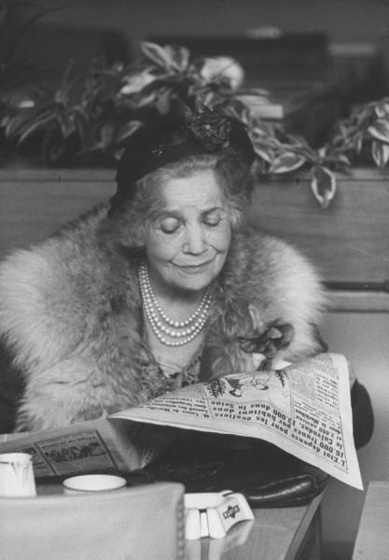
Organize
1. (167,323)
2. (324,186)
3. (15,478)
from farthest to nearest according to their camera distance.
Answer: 1. (324,186)
2. (167,323)
3. (15,478)

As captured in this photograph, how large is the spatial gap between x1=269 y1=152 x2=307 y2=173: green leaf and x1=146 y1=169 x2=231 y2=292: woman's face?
0.48 metres

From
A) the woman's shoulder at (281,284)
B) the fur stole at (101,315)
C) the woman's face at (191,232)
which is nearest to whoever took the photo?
the fur stole at (101,315)

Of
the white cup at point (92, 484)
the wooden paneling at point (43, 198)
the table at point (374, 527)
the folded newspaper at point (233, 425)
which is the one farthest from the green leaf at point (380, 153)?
the white cup at point (92, 484)

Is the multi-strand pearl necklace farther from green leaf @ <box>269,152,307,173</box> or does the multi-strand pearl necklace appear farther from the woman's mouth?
green leaf @ <box>269,152,307,173</box>

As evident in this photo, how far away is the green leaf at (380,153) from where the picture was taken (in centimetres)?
307

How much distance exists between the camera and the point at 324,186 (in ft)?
9.95

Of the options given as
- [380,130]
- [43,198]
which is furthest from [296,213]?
[43,198]

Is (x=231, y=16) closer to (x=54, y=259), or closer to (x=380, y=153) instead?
(x=380, y=153)

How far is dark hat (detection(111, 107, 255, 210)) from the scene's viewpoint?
2.55m

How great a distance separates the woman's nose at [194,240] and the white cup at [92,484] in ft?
2.65

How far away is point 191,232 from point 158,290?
0.21m

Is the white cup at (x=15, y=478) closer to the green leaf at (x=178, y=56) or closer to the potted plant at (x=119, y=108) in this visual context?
the potted plant at (x=119, y=108)

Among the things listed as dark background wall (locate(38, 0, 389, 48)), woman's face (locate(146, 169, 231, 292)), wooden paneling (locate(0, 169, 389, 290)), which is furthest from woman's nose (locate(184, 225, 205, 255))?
dark background wall (locate(38, 0, 389, 48))

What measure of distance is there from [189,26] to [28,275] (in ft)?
15.9
